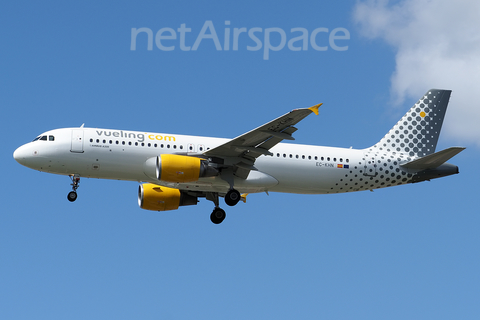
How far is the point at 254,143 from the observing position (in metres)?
33.4

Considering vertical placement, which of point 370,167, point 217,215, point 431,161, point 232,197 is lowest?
Answer: point 217,215

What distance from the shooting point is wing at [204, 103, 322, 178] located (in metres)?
30.8

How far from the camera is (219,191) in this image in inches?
1447

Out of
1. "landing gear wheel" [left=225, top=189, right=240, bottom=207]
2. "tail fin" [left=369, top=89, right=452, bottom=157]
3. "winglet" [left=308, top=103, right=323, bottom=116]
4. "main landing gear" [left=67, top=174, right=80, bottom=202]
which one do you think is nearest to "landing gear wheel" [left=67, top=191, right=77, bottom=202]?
"main landing gear" [left=67, top=174, right=80, bottom=202]

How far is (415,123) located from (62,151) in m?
20.6

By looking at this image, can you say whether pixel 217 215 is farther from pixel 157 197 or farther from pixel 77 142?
pixel 77 142

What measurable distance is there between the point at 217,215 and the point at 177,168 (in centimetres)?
606

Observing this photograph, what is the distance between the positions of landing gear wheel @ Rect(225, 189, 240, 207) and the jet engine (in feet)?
5.90

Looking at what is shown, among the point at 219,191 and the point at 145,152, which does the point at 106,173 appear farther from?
the point at 219,191

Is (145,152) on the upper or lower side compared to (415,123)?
lower

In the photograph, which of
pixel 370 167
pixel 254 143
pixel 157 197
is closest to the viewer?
pixel 254 143

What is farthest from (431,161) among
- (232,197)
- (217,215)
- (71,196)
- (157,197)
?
(71,196)

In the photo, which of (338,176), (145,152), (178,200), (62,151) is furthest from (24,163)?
(338,176)

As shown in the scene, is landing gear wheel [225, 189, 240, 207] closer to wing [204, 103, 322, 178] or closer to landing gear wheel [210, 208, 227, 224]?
wing [204, 103, 322, 178]
